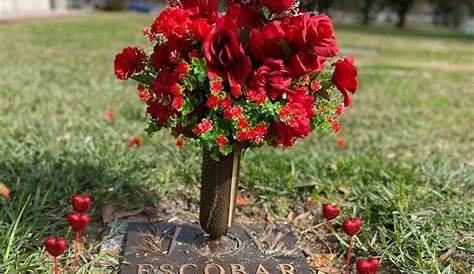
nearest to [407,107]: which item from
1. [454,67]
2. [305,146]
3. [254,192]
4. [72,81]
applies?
[305,146]

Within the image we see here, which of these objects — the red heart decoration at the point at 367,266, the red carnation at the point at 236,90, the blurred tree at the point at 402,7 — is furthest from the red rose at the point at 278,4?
the blurred tree at the point at 402,7

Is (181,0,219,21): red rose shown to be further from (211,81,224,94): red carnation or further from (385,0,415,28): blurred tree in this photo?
(385,0,415,28): blurred tree

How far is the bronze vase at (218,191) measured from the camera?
98.1 inches

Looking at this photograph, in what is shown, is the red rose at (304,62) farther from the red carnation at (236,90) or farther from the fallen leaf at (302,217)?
the fallen leaf at (302,217)

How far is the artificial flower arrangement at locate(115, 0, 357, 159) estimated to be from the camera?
6.89 ft

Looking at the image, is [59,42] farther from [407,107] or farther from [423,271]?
[423,271]

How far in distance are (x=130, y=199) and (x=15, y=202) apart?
662mm

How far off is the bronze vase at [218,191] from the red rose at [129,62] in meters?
0.49

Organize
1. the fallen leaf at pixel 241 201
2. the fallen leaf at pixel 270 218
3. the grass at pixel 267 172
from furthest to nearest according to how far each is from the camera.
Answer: the fallen leaf at pixel 241 201 < the fallen leaf at pixel 270 218 < the grass at pixel 267 172

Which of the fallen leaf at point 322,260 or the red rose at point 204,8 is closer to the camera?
the red rose at point 204,8

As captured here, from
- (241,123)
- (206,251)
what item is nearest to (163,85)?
(241,123)

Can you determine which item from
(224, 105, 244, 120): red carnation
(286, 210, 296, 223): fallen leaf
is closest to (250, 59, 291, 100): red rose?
(224, 105, 244, 120): red carnation

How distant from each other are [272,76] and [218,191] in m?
0.70

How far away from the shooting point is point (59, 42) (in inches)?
521
